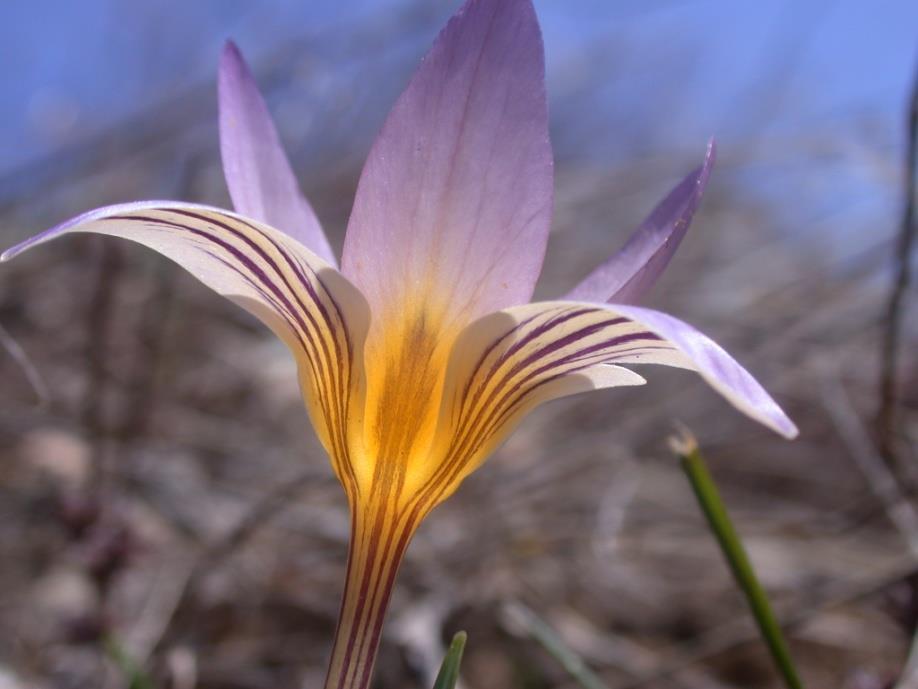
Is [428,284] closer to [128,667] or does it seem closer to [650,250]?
[650,250]

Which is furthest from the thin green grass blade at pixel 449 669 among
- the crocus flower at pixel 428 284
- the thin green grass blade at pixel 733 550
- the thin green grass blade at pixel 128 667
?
the thin green grass blade at pixel 128 667

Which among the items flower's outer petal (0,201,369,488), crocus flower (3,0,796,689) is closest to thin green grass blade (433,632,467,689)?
crocus flower (3,0,796,689)

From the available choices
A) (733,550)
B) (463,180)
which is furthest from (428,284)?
(733,550)

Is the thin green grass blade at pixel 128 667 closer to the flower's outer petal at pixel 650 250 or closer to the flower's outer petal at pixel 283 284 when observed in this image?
the flower's outer petal at pixel 283 284

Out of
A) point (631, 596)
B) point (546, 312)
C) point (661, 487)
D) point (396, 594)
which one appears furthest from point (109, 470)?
point (546, 312)

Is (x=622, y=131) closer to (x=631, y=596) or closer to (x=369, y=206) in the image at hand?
(x=631, y=596)

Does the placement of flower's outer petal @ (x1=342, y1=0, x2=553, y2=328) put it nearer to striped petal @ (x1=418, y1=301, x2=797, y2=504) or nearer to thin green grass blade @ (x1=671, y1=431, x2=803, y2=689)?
striped petal @ (x1=418, y1=301, x2=797, y2=504)

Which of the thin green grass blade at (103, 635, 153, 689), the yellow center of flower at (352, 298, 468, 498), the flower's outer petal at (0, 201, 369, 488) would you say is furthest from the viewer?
the thin green grass blade at (103, 635, 153, 689)
